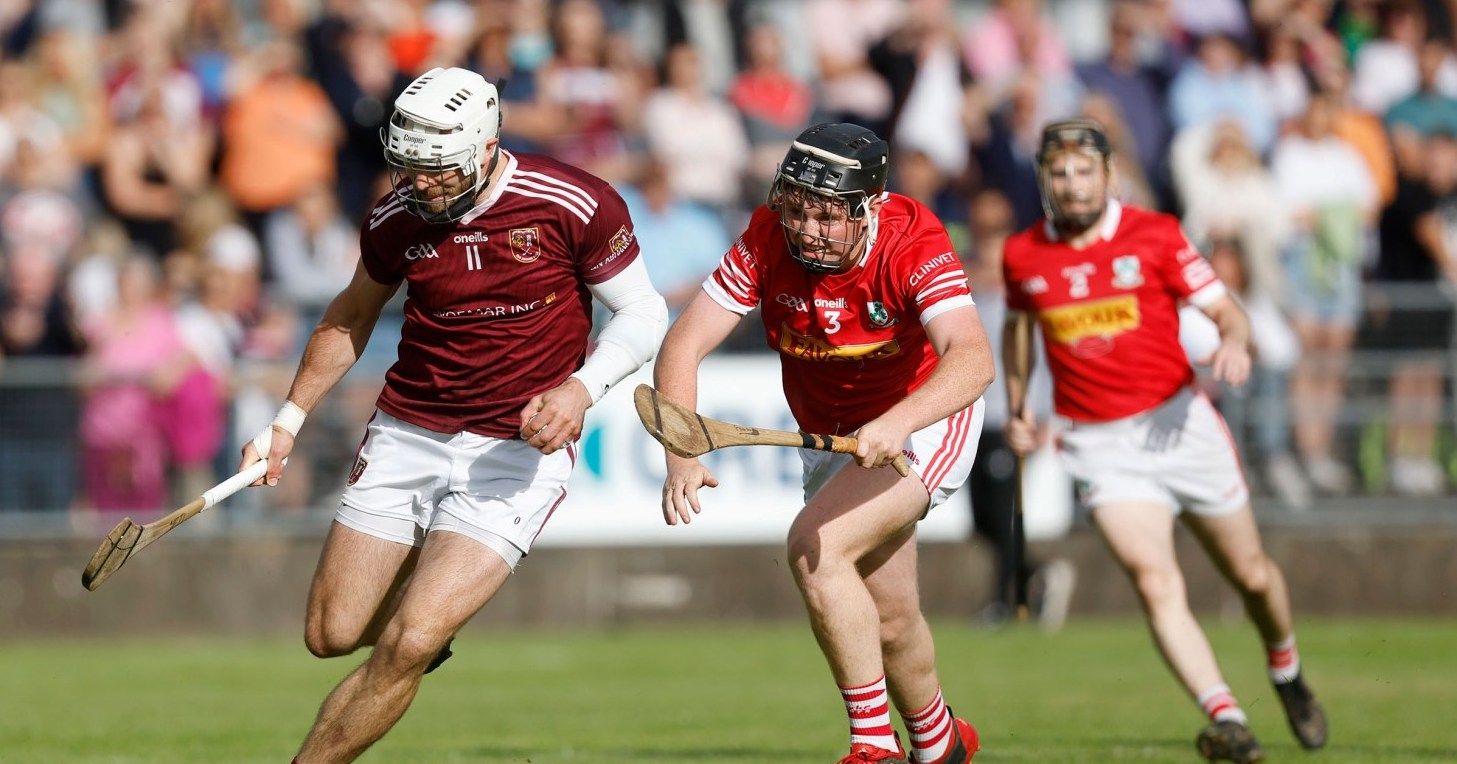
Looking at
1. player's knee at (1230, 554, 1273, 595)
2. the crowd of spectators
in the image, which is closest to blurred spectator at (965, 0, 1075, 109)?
the crowd of spectators

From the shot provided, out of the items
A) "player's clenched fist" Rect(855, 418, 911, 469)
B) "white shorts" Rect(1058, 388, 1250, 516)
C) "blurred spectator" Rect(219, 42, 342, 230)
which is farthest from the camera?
"blurred spectator" Rect(219, 42, 342, 230)

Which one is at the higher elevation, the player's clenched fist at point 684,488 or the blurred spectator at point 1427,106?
the player's clenched fist at point 684,488

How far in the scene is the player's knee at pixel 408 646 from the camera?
23.0 feet

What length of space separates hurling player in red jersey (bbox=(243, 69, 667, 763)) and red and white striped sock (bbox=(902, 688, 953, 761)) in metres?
1.58

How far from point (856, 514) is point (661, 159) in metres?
8.87

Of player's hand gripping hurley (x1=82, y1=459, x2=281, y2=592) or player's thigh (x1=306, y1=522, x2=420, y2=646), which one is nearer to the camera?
player's hand gripping hurley (x1=82, y1=459, x2=281, y2=592)

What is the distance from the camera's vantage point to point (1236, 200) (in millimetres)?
16016

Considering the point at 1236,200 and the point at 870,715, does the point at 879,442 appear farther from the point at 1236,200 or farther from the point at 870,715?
the point at 1236,200

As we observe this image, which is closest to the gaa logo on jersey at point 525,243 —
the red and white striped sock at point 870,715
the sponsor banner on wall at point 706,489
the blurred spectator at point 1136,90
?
the red and white striped sock at point 870,715

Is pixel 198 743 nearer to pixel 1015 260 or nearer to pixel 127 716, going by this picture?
pixel 127 716

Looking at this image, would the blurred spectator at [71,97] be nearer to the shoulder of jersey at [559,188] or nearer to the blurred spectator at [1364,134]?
the shoulder of jersey at [559,188]

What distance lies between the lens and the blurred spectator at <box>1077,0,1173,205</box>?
17031 millimetres

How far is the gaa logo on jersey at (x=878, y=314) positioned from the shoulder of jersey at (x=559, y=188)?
1002 millimetres

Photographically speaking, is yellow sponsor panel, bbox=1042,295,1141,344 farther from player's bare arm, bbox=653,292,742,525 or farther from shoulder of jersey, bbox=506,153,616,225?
shoulder of jersey, bbox=506,153,616,225
